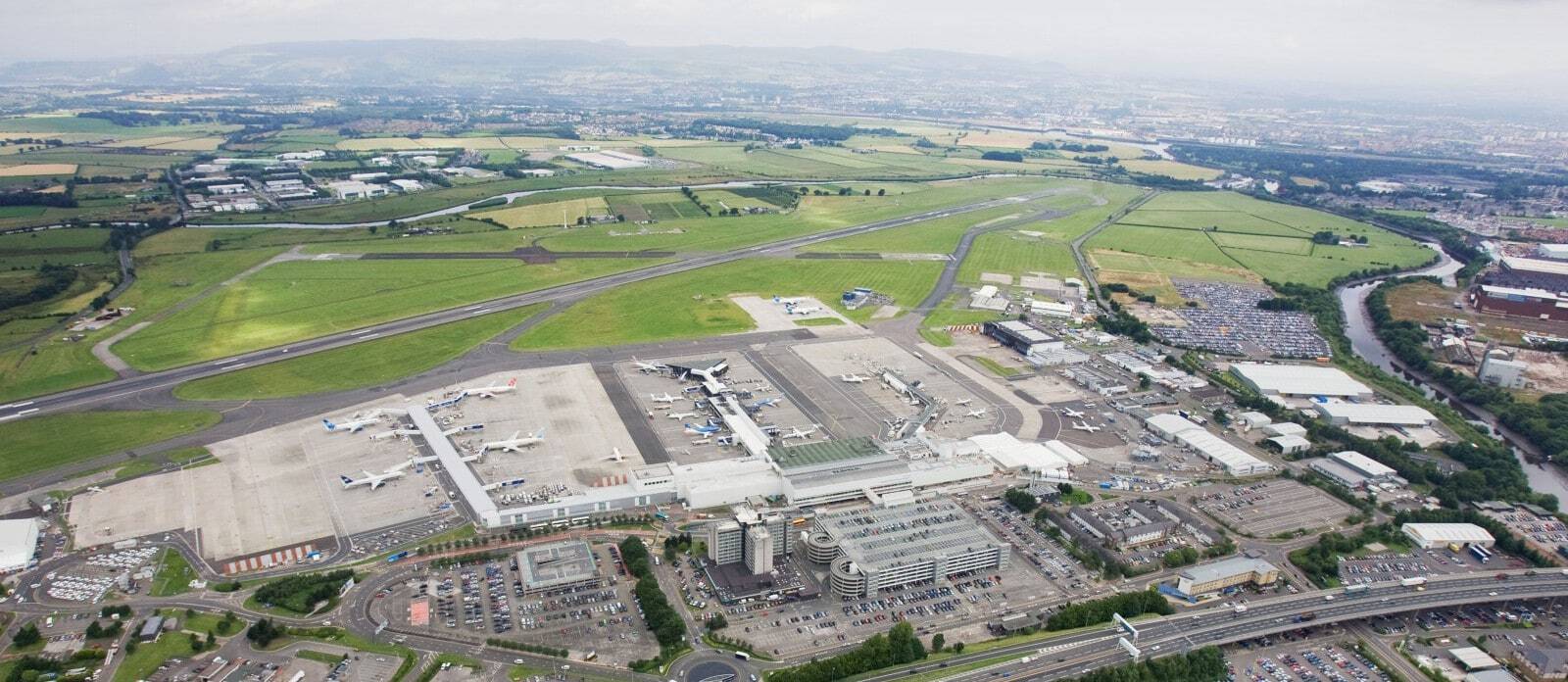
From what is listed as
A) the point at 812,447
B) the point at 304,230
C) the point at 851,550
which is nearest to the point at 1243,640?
the point at 851,550

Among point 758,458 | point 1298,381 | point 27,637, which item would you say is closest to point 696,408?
point 758,458

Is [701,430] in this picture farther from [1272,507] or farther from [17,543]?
[17,543]

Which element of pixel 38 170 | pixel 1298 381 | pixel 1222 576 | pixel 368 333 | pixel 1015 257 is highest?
pixel 38 170

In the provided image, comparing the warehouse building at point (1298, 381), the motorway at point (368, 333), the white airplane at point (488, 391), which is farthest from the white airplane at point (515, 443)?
the warehouse building at point (1298, 381)

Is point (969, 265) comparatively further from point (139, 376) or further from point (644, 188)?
point (139, 376)

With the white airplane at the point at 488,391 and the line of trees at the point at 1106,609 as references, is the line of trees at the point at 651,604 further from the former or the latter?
the white airplane at the point at 488,391

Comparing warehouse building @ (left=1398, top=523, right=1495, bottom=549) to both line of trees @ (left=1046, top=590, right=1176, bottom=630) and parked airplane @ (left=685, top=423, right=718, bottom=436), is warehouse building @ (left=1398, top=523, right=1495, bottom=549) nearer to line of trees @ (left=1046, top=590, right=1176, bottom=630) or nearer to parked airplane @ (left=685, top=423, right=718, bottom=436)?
line of trees @ (left=1046, top=590, right=1176, bottom=630)

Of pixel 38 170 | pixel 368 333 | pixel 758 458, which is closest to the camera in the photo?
pixel 758 458
